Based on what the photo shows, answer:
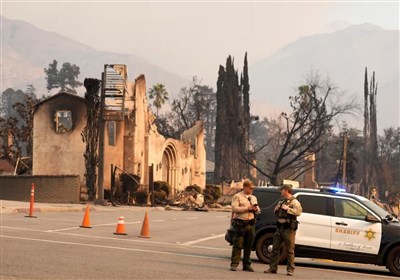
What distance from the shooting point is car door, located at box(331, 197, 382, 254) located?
16.2m

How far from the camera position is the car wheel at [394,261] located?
16.1 m

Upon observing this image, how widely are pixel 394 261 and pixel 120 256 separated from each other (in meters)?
5.98

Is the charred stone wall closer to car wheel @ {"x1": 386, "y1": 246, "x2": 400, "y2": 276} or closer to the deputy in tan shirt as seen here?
car wheel @ {"x1": 386, "y1": 246, "x2": 400, "y2": 276}

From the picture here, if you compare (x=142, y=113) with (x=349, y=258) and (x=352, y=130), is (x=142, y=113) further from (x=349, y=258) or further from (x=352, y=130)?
(x=352, y=130)

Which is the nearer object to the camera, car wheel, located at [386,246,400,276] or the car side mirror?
car wheel, located at [386,246,400,276]

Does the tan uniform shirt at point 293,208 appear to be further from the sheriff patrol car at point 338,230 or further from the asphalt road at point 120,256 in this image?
the sheriff patrol car at point 338,230

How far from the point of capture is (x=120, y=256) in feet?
53.7

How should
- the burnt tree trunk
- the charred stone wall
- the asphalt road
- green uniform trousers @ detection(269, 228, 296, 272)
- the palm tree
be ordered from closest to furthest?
the asphalt road < green uniform trousers @ detection(269, 228, 296, 272) < the charred stone wall < the burnt tree trunk < the palm tree

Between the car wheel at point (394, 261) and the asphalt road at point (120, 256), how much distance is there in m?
0.20

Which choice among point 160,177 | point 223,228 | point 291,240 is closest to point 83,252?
point 291,240

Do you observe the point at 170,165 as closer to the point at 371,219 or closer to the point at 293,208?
the point at 371,219

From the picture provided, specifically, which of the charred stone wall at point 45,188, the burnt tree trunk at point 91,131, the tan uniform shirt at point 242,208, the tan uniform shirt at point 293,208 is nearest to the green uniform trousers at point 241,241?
the tan uniform shirt at point 242,208

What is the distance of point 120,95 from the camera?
157 ft

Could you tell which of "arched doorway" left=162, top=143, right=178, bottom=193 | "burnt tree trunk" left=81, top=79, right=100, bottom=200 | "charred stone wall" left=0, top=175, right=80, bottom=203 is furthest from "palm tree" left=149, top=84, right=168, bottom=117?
"charred stone wall" left=0, top=175, right=80, bottom=203
